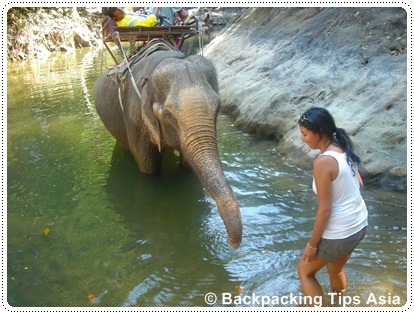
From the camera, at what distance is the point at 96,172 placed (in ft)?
24.4

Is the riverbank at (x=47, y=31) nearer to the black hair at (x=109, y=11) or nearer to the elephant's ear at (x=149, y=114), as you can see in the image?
the black hair at (x=109, y=11)

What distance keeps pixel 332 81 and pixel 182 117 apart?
4073mm

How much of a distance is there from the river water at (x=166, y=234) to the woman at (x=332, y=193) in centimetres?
72

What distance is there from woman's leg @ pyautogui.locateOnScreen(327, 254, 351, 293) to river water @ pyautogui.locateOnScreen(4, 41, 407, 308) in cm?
12

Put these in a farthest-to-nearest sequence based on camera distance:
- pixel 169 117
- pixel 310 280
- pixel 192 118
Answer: pixel 169 117, pixel 192 118, pixel 310 280

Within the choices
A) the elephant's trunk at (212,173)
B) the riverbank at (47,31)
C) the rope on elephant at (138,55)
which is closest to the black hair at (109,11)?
the rope on elephant at (138,55)

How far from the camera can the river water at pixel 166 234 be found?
4.12 metres

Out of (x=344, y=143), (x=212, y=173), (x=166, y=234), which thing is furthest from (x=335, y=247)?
(x=166, y=234)

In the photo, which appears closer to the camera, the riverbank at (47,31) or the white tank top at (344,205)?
the white tank top at (344,205)

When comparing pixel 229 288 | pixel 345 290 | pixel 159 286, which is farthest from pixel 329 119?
pixel 159 286

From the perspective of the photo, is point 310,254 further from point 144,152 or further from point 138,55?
point 138,55

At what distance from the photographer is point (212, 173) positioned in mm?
4488

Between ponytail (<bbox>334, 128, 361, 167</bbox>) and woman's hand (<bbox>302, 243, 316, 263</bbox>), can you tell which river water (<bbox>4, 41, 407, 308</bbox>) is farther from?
ponytail (<bbox>334, 128, 361, 167</bbox>)
